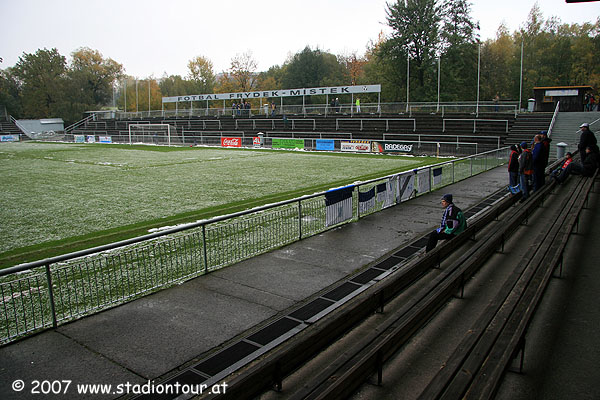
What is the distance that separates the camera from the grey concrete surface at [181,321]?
5.29m

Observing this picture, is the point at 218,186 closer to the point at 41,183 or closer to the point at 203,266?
the point at 41,183

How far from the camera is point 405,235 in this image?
1123cm

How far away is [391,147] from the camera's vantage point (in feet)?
117

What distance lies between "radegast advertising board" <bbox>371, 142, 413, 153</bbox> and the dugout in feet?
48.9

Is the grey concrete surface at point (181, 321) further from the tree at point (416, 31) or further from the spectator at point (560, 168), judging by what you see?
the tree at point (416, 31)

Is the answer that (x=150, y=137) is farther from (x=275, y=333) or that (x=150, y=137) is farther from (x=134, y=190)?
(x=275, y=333)

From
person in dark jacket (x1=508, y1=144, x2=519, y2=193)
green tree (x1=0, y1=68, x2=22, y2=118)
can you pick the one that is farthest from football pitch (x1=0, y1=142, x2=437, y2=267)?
green tree (x1=0, y1=68, x2=22, y2=118)

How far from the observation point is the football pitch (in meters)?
12.4

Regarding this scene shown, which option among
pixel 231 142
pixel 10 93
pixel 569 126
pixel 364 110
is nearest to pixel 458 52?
pixel 364 110

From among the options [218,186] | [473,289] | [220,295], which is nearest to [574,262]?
[473,289]

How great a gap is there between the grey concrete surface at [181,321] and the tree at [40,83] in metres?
92.3

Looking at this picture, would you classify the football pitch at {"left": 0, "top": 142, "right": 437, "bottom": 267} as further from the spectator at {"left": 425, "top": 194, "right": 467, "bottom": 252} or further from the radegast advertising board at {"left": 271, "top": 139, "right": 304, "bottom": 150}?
the spectator at {"left": 425, "top": 194, "right": 467, "bottom": 252}

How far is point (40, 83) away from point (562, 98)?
91.7 meters

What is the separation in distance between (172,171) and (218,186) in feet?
22.2
